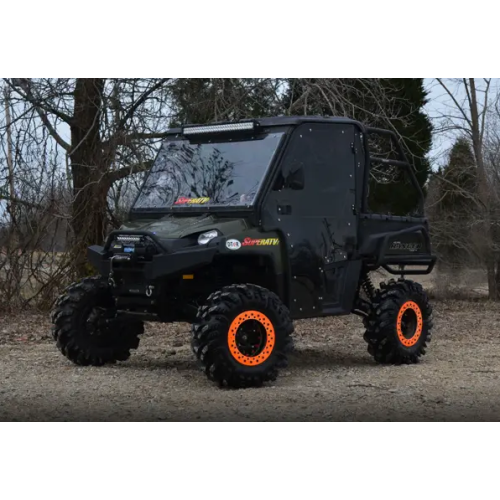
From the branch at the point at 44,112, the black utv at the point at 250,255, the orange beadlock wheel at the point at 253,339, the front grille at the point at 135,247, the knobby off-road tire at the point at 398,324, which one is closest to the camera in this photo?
the orange beadlock wheel at the point at 253,339

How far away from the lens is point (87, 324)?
32.4 ft

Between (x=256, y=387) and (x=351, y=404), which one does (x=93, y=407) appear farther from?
(x=351, y=404)

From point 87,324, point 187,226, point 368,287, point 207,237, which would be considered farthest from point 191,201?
point 368,287

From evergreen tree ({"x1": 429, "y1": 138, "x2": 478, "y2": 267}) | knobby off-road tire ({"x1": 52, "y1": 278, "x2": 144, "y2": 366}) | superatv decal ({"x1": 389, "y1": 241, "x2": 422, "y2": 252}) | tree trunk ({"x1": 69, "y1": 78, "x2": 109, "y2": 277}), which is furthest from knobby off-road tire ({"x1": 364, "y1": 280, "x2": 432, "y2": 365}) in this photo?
tree trunk ({"x1": 69, "y1": 78, "x2": 109, "y2": 277})

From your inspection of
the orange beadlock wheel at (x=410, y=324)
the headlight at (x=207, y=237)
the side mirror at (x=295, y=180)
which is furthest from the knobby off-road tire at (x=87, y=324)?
the orange beadlock wheel at (x=410, y=324)

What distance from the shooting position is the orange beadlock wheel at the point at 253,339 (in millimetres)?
8500

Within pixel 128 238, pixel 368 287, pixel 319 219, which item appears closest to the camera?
pixel 128 238

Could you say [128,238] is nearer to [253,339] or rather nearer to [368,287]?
[253,339]

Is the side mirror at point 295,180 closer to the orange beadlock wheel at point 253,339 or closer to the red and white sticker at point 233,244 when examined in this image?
the red and white sticker at point 233,244

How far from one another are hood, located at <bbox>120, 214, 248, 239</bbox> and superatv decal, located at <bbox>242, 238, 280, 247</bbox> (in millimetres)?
115

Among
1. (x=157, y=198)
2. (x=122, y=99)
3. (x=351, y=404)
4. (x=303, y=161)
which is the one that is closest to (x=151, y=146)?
(x=122, y=99)

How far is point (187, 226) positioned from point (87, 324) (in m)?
1.48

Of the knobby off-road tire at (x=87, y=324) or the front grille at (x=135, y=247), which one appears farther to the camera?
the knobby off-road tire at (x=87, y=324)

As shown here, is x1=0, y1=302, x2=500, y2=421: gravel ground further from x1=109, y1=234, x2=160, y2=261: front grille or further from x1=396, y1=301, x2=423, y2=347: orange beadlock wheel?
x1=109, y1=234, x2=160, y2=261: front grille
